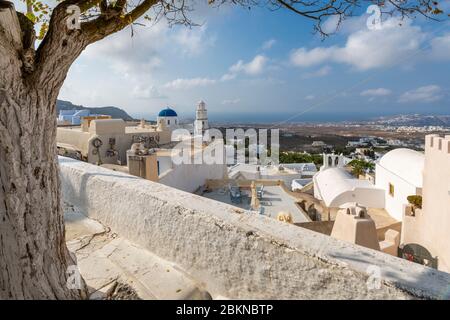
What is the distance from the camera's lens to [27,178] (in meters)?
1.62

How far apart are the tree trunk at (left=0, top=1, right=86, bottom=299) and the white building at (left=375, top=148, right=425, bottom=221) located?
Result: 13251mm

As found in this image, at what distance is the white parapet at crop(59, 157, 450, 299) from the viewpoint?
1.58 meters

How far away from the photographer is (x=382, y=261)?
1.70m

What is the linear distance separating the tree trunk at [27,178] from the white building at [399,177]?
522 inches

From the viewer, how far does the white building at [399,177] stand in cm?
1298

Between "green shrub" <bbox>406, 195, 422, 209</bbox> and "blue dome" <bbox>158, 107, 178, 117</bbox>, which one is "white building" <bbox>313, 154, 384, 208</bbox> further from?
"blue dome" <bbox>158, 107, 178, 117</bbox>

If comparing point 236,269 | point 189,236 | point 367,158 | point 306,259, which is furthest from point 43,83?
point 367,158

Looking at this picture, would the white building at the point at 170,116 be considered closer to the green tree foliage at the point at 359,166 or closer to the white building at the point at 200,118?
the white building at the point at 200,118

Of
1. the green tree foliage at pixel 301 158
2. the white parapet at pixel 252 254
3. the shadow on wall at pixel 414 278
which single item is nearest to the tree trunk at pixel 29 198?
the white parapet at pixel 252 254

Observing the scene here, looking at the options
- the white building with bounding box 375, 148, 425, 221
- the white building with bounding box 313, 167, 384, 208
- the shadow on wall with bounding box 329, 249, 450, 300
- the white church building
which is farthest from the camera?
the white building with bounding box 313, 167, 384, 208

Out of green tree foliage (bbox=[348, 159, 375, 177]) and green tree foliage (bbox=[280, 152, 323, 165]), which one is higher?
green tree foliage (bbox=[348, 159, 375, 177])

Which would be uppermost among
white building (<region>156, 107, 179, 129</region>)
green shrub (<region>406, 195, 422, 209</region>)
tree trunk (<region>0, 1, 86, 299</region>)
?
white building (<region>156, 107, 179, 129</region>)

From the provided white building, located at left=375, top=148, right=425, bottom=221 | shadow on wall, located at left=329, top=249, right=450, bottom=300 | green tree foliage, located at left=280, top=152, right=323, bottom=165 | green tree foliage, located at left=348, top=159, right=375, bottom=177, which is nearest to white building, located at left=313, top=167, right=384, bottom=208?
white building, located at left=375, top=148, right=425, bottom=221
